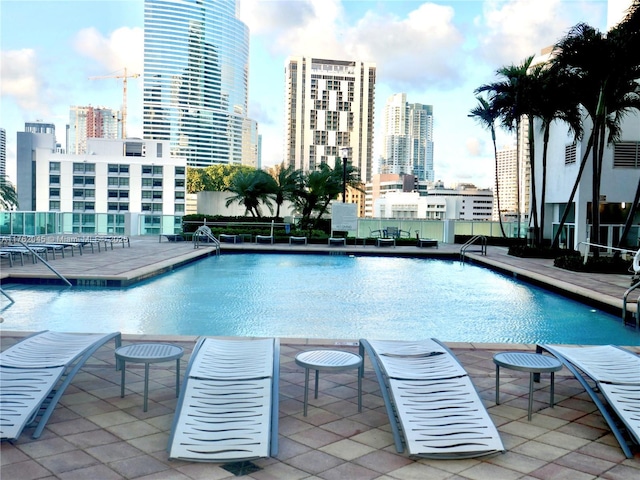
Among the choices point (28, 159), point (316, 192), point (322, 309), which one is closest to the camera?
point (322, 309)

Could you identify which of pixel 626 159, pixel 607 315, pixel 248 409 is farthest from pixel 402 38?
pixel 248 409

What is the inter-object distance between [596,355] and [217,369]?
2.98m

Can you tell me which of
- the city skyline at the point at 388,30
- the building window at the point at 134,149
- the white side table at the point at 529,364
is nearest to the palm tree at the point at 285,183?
the city skyline at the point at 388,30

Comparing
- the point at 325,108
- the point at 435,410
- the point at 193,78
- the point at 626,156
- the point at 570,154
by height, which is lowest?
the point at 435,410

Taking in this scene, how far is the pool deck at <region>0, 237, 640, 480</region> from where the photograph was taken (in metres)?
3.25

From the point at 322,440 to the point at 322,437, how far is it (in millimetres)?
49

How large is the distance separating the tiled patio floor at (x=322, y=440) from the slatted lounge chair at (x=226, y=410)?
99 millimetres

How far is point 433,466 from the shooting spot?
3348 millimetres

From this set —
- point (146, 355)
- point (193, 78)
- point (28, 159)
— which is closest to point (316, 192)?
point (146, 355)

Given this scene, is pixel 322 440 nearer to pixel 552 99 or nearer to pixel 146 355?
pixel 146 355

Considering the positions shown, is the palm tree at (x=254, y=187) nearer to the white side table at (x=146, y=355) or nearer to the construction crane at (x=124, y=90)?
the white side table at (x=146, y=355)

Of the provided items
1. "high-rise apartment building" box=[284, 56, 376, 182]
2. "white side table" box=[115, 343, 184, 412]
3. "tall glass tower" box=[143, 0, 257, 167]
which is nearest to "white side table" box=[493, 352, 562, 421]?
"white side table" box=[115, 343, 184, 412]

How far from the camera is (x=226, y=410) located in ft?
11.8

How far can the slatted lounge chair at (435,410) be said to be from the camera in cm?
347
